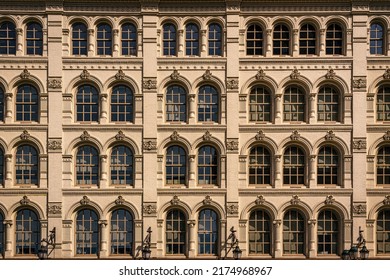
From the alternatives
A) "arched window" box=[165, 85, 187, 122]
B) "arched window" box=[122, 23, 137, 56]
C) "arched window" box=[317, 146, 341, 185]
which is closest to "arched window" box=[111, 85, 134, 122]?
"arched window" box=[165, 85, 187, 122]

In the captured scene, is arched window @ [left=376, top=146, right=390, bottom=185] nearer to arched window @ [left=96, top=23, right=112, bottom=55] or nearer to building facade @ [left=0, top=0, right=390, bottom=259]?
building facade @ [left=0, top=0, right=390, bottom=259]

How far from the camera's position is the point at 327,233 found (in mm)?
31734

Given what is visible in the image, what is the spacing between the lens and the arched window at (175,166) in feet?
105

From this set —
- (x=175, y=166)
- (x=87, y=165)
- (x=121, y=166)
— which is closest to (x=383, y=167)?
(x=175, y=166)

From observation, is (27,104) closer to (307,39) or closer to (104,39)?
(104,39)

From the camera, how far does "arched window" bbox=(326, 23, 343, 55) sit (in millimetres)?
32312

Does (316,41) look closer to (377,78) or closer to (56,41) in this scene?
(377,78)

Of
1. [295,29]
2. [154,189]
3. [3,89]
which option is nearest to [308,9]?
[295,29]

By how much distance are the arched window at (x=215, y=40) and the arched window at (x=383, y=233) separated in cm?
1252

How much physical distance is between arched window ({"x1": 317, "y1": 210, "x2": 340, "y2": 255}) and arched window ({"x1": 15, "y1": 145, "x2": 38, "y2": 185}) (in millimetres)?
15646

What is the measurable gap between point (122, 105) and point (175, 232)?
7.53 metres

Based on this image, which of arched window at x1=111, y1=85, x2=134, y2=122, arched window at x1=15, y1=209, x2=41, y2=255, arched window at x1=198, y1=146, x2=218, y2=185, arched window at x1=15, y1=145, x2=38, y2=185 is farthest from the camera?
arched window at x1=111, y1=85, x2=134, y2=122

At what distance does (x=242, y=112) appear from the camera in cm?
3195

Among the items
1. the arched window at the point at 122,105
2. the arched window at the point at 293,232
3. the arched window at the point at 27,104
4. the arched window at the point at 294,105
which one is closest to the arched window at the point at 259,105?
the arched window at the point at 294,105
